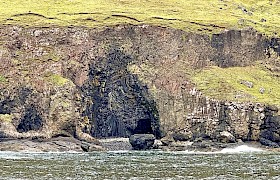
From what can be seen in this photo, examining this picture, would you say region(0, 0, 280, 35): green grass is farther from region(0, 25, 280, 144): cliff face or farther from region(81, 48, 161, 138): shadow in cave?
region(81, 48, 161, 138): shadow in cave

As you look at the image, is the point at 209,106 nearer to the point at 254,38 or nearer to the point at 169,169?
the point at 254,38

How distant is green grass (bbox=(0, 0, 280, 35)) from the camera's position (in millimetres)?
157750

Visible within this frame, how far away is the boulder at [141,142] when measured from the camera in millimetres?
132250

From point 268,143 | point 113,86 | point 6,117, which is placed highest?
point 113,86

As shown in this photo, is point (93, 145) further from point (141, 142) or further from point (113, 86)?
point (113, 86)

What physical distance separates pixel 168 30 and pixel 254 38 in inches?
908

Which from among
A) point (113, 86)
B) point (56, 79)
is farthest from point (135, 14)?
A: point (56, 79)

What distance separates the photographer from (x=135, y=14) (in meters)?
163

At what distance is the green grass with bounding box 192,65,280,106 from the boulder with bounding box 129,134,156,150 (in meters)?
17.0

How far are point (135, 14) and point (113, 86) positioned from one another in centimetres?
2325

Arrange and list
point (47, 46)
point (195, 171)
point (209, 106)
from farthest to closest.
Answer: point (47, 46) → point (209, 106) → point (195, 171)

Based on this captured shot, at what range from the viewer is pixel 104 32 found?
15275 cm

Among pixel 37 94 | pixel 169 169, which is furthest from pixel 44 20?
pixel 169 169

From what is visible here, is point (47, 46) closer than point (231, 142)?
No
